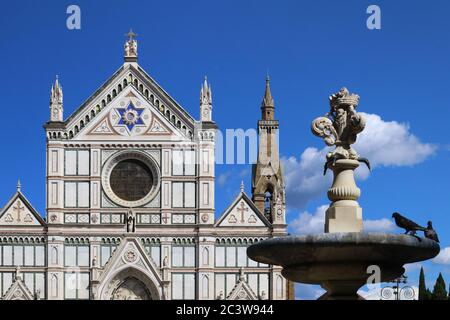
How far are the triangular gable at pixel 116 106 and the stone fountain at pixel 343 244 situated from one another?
40.2m

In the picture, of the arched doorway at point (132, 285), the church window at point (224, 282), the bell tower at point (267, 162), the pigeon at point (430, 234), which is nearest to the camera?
the pigeon at point (430, 234)

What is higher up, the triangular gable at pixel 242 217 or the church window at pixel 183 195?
the church window at pixel 183 195

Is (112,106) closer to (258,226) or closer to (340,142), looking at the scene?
(258,226)

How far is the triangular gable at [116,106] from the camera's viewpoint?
62281 mm

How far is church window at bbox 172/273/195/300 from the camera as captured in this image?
6084 cm

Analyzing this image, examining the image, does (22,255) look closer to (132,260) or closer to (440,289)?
(132,260)

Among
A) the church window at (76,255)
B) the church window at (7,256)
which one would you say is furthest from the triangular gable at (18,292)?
the church window at (76,255)

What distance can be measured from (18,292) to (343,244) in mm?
43063

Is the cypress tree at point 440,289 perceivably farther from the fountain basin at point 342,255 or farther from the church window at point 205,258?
the fountain basin at point 342,255

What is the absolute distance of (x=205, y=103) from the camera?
204 ft

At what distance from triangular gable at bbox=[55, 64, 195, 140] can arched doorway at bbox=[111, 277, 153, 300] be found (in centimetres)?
862
